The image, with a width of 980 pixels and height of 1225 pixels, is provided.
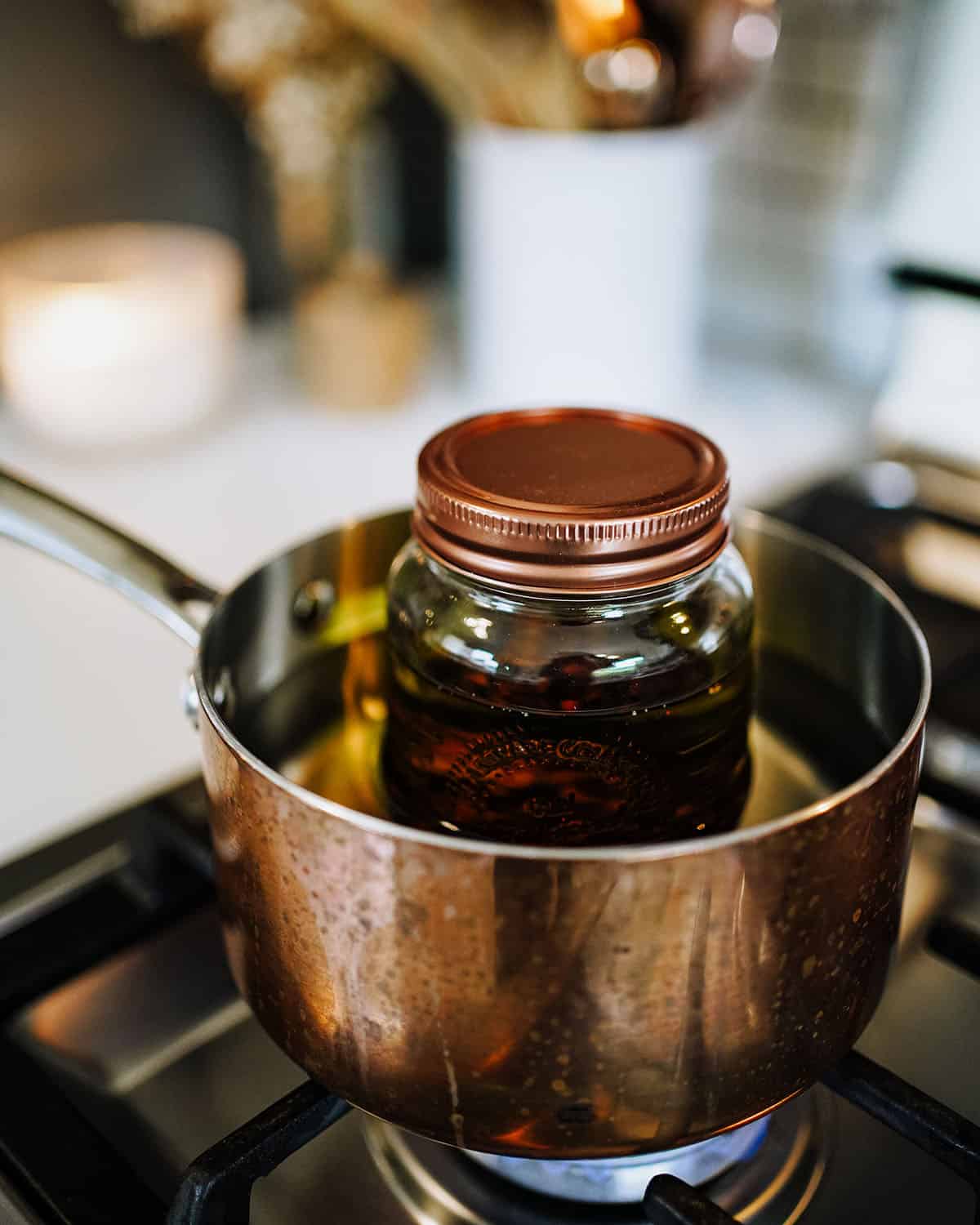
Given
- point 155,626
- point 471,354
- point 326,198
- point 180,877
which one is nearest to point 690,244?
point 471,354

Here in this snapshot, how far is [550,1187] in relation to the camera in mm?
346

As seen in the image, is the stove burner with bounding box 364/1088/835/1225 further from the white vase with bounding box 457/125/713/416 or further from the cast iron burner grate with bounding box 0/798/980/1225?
the white vase with bounding box 457/125/713/416

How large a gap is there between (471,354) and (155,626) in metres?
0.37

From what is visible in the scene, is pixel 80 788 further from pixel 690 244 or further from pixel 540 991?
Result: pixel 690 244

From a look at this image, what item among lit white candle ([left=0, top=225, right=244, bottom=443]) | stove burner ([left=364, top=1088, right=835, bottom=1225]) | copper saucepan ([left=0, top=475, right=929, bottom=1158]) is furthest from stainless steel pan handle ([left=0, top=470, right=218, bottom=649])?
lit white candle ([left=0, top=225, right=244, bottom=443])

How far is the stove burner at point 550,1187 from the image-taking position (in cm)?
34

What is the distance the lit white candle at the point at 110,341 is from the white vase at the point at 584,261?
0.56ft

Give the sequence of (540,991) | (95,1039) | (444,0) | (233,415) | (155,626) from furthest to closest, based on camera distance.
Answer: (233,415) < (444,0) < (155,626) < (95,1039) < (540,991)

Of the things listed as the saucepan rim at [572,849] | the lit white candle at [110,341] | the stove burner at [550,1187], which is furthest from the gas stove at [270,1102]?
the lit white candle at [110,341]

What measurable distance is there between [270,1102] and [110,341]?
49 cm

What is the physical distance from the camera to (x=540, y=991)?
0.26 m

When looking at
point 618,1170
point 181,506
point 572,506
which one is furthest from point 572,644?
point 181,506

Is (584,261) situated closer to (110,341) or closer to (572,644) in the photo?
(110,341)

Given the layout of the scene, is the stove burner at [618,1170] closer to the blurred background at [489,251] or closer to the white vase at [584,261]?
the blurred background at [489,251]
